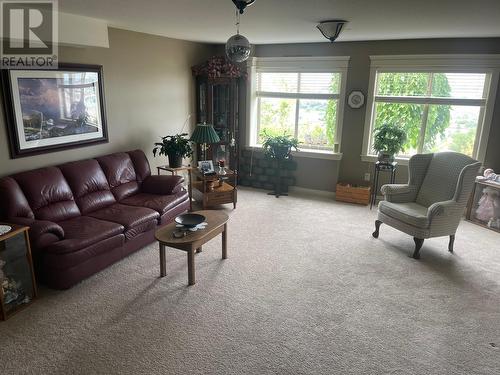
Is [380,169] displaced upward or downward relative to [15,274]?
upward

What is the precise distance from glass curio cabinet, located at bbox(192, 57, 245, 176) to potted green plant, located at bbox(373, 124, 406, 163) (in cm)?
225

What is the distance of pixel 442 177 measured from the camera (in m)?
4.15

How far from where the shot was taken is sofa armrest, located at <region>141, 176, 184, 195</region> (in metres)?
4.42

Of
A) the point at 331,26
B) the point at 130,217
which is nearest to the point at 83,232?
the point at 130,217

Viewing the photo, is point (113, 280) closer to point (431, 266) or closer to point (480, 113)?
point (431, 266)

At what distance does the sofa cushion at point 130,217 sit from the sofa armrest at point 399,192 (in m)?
2.70

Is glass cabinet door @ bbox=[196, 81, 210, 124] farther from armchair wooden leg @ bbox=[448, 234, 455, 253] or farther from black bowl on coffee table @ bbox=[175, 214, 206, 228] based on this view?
armchair wooden leg @ bbox=[448, 234, 455, 253]

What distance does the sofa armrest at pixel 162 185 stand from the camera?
174 inches

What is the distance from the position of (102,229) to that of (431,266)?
3.25 meters

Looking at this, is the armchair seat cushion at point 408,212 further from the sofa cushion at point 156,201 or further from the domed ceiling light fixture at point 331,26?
the sofa cushion at point 156,201

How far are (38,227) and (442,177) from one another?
420 cm

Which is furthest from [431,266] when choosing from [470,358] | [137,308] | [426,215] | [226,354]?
[137,308]

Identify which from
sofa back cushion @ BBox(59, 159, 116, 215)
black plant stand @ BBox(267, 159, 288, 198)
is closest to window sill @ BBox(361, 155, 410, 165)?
black plant stand @ BBox(267, 159, 288, 198)

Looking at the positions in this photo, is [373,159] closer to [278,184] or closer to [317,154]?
[317,154]
